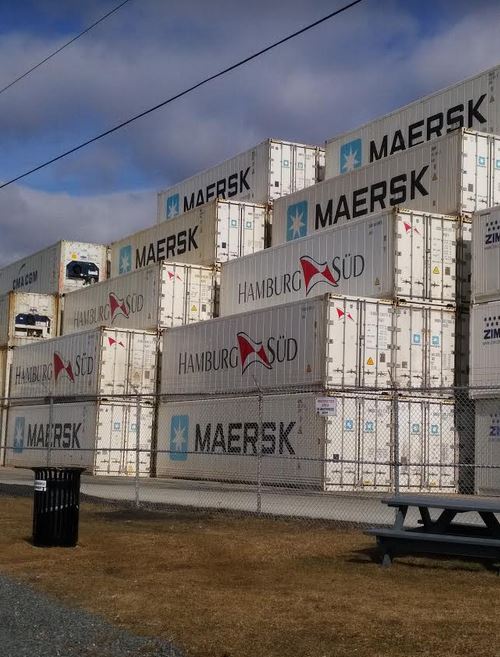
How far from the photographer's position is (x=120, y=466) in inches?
1084

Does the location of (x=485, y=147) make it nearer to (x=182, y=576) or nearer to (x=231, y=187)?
(x=231, y=187)

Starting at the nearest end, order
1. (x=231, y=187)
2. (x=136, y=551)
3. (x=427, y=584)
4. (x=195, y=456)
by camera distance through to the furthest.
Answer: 1. (x=427, y=584)
2. (x=136, y=551)
3. (x=195, y=456)
4. (x=231, y=187)

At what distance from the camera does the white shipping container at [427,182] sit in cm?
2284

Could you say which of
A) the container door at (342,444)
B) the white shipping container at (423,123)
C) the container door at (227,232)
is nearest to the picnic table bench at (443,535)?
the container door at (342,444)

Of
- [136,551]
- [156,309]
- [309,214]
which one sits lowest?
[136,551]

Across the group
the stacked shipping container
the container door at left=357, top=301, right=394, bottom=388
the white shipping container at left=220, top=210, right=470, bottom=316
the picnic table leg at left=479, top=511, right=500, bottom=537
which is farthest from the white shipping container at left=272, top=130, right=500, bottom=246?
the picnic table leg at left=479, top=511, right=500, bottom=537

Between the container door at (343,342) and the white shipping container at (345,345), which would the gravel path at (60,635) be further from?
the white shipping container at (345,345)

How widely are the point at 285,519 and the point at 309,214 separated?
14.4m

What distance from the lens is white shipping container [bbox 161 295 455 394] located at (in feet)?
69.1

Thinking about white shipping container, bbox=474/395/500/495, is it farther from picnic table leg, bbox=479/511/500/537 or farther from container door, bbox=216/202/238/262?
container door, bbox=216/202/238/262

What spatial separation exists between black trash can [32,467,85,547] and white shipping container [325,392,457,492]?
9227 millimetres

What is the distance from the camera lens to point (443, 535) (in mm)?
9906

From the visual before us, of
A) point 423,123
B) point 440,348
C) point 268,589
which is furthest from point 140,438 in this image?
point 268,589

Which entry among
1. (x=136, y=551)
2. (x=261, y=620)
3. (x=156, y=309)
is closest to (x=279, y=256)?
(x=156, y=309)
